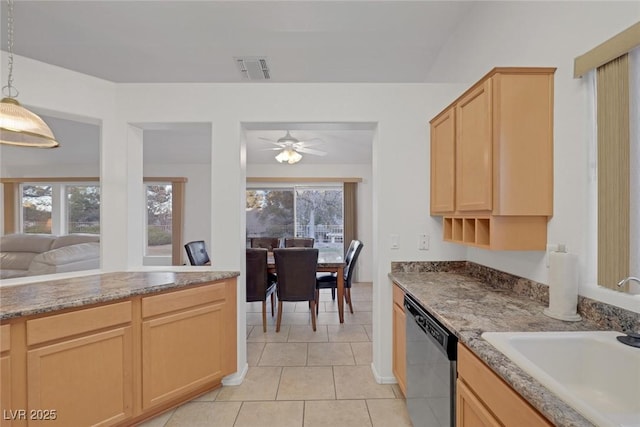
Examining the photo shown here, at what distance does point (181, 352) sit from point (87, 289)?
72 centimetres

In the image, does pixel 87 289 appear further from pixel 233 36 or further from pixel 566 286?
pixel 566 286

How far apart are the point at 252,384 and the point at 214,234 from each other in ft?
4.06

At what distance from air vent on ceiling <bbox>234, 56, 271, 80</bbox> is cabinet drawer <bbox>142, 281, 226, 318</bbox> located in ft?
6.87

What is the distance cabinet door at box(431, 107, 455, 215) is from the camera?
6.41 feet

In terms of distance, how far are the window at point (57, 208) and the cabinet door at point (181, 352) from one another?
4.89 m

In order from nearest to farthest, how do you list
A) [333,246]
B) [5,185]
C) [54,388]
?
[54,388], [5,185], [333,246]

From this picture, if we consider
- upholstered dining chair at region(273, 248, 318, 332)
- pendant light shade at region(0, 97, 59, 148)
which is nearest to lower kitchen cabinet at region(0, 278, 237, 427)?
pendant light shade at region(0, 97, 59, 148)

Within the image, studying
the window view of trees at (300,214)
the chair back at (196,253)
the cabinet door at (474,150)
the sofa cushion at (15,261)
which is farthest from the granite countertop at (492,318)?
the sofa cushion at (15,261)

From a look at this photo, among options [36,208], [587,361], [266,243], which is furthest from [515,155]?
[36,208]

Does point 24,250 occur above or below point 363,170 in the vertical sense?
below

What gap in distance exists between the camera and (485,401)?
1.03m

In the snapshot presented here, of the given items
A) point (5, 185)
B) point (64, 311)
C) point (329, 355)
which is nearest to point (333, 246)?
point (329, 355)

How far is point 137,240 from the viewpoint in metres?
2.52

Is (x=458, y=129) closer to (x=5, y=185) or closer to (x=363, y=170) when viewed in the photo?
(x=363, y=170)
